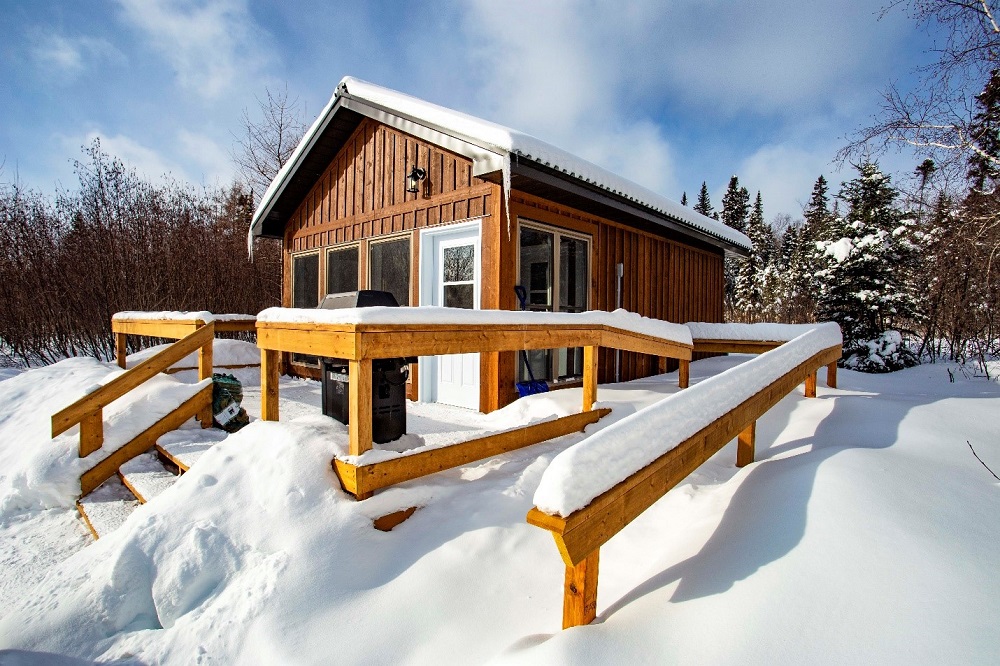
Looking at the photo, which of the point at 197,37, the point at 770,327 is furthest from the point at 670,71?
the point at 197,37

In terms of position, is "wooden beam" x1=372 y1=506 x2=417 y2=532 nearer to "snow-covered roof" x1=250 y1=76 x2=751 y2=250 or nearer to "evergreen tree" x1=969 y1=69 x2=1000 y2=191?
"snow-covered roof" x1=250 y1=76 x2=751 y2=250

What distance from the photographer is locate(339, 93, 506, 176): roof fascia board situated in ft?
15.5

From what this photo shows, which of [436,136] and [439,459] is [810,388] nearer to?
[439,459]

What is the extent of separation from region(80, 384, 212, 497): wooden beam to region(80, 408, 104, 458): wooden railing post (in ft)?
0.41

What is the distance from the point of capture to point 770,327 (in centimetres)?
612

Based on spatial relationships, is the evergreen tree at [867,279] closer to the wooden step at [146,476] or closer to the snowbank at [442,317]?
the snowbank at [442,317]

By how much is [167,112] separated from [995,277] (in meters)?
15.0

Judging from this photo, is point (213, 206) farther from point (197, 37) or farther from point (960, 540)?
point (960, 540)

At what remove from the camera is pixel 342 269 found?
7.57m

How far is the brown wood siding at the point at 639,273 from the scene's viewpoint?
19.3 ft

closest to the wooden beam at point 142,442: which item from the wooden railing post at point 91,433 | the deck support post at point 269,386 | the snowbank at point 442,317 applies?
the wooden railing post at point 91,433

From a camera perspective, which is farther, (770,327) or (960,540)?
(770,327)

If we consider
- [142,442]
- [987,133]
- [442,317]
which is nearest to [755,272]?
[987,133]

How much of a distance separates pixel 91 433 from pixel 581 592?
152 inches
